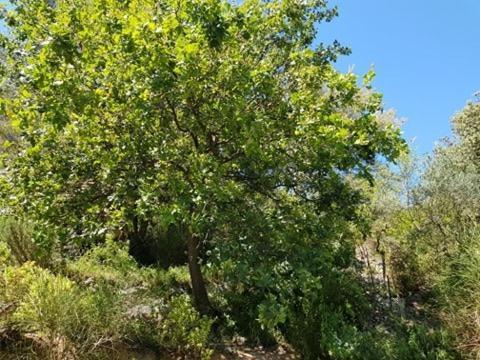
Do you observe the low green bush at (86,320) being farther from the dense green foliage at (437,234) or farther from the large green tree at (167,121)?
the dense green foliage at (437,234)

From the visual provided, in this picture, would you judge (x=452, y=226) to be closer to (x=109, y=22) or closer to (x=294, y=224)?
(x=294, y=224)

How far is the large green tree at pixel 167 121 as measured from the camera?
5070mm

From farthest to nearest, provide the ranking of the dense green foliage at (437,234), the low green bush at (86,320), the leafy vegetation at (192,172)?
the dense green foliage at (437,234), the leafy vegetation at (192,172), the low green bush at (86,320)

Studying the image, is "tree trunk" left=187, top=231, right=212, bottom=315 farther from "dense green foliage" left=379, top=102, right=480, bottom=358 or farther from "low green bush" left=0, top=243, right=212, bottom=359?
"dense green foliage" left=379, top=102, right=480, bottom=358

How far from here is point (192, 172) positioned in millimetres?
5324

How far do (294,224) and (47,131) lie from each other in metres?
3.43

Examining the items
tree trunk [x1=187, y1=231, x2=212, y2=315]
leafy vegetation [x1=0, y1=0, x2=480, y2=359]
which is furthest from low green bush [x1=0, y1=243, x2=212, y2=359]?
tree trunk [x1=187, y1=231, x2=212, y2=315]

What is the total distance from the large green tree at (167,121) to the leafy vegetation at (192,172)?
26mm

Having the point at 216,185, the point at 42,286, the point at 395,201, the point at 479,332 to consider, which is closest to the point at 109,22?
the point at 216,185

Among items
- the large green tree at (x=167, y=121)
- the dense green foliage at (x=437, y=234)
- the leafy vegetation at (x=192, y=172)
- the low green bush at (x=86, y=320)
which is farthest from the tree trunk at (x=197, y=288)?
the dense green foliage at (x=437, y=234)

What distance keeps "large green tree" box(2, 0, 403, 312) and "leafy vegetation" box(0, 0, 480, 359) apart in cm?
3

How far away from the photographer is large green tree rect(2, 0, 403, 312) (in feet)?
16.6

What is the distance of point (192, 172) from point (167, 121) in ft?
4.50

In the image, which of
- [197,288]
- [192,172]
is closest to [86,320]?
[192,172]
